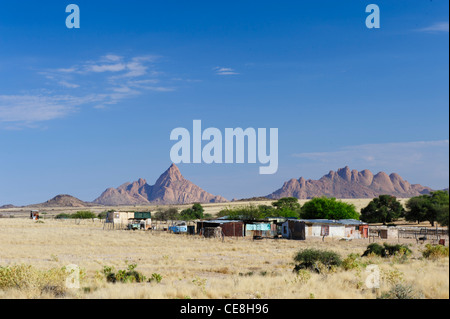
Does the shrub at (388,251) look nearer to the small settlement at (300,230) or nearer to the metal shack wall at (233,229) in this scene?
the small settlement at (300,230)

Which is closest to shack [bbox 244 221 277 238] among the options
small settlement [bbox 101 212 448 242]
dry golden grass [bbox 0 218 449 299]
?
small settlement [bbox 101 212 448 242]

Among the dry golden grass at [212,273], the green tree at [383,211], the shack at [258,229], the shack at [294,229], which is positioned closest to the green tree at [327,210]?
the green tree at [383,211]

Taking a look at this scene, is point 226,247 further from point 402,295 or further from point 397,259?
point 402,295

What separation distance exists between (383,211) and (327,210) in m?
14.5

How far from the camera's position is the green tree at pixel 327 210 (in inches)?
3312

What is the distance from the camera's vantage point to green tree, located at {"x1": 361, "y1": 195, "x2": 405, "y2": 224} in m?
91.9

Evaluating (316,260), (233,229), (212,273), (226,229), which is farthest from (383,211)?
(212,273)

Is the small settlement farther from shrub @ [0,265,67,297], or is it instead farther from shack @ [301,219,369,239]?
shrub @ [0,265,67,297]

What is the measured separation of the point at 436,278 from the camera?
19516 millimetres

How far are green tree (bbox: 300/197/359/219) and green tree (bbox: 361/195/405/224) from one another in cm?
899

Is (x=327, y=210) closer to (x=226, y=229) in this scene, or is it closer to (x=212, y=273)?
(x=226, y=229)
